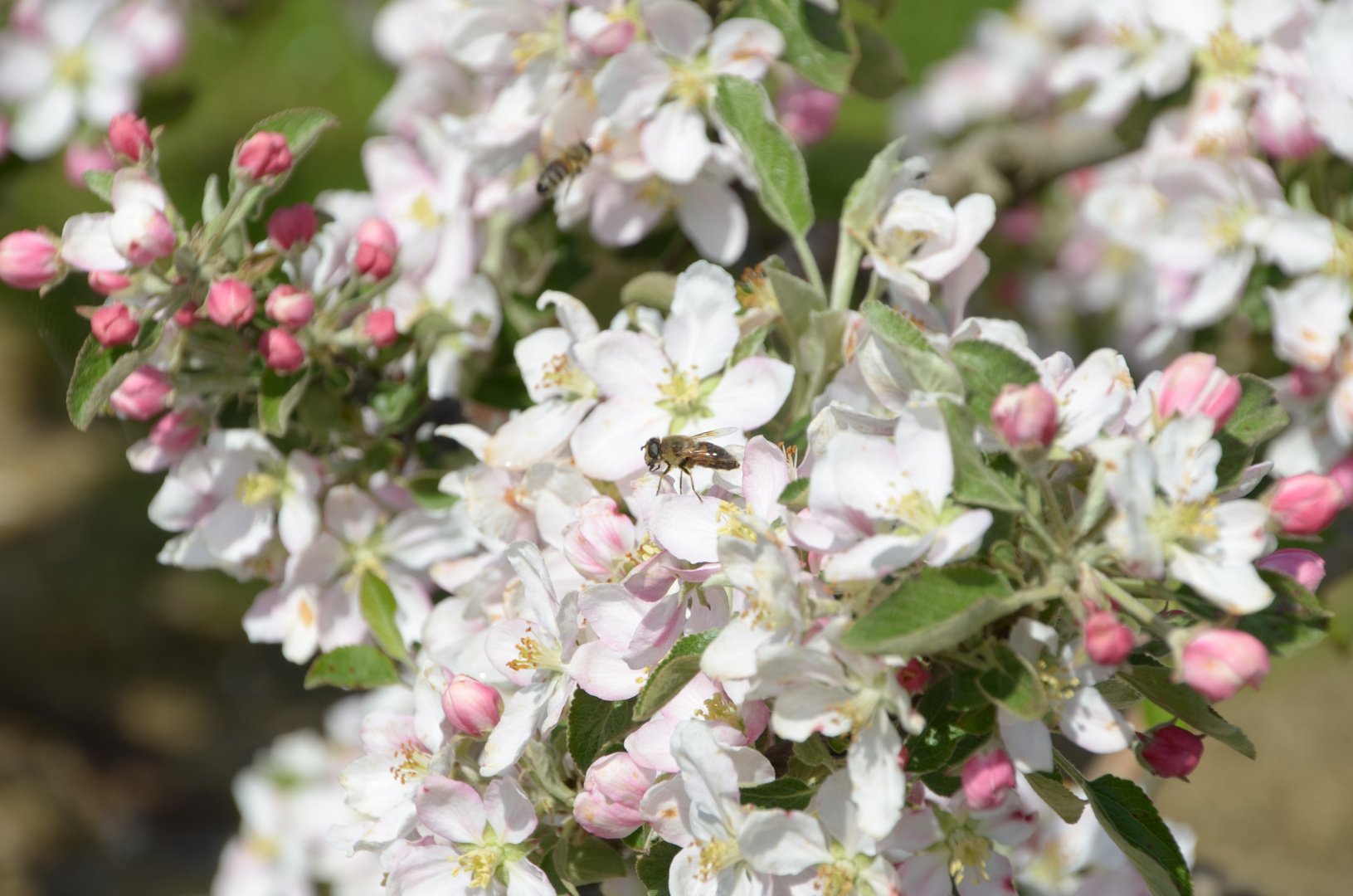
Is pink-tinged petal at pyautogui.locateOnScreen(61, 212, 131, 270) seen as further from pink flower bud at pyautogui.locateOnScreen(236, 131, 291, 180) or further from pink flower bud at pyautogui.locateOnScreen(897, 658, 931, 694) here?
pink flower bud at pyautogui.locateOnScreen(897, 658, 931, 694)

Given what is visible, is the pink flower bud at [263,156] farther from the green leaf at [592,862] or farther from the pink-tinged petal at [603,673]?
the green leaf at [592,862]

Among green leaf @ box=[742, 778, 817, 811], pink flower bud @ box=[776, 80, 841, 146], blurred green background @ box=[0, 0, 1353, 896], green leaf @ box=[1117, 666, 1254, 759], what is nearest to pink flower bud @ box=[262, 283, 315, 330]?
green leaf @ box=[742, 778, 817, 811]

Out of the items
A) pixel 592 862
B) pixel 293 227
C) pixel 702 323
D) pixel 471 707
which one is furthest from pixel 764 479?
pixel 293 227

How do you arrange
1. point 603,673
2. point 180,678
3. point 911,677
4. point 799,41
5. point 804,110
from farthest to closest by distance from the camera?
point 180,678 < point 804,110 < point 799,41 < point 603,673 < point 911,677

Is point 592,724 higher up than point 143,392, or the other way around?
point 143,392

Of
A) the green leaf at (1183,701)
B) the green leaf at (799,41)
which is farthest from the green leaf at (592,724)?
the green leaf at (799,41)

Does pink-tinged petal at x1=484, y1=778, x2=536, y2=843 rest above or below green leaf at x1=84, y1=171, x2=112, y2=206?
below

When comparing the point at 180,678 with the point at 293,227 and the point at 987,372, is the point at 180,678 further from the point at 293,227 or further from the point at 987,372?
the point at 987,372

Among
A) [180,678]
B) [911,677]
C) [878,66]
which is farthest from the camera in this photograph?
[180,678]
